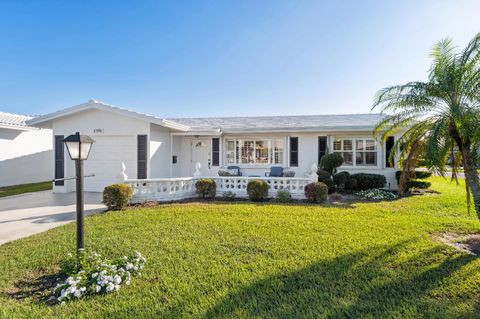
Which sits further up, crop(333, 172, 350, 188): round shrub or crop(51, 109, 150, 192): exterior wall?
crop(51, 109, 150, 192): exterior wall

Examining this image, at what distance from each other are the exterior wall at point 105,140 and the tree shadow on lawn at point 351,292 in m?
9.75

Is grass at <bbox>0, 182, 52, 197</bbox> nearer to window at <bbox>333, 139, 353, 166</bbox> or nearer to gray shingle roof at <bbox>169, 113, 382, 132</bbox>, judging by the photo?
gray shingle roof at <bbox>169, 113, 382, 132</bbox>

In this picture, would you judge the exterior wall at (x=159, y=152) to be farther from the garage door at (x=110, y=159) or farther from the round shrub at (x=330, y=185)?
the round shrub at (x=330, y=185)

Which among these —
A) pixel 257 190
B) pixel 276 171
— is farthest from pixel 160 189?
pixel 276 171

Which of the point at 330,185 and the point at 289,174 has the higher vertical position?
the point at 289,174

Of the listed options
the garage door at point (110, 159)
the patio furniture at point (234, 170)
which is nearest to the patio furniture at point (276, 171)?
the patio furniture at point (234, 170)

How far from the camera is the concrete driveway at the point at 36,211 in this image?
672 centimetres

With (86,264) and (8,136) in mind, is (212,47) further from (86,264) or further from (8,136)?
(8,136)

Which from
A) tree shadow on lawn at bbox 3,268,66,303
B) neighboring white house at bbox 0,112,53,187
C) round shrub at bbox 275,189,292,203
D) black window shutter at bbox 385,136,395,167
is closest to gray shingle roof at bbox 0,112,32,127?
neighboring white house at bbox 0,112,53,187

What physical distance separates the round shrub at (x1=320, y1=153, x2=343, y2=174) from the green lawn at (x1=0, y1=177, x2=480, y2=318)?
16.4 feet

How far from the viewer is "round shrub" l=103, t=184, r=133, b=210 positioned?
862cm

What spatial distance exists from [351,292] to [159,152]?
36.4 ft

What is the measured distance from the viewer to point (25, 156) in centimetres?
1648

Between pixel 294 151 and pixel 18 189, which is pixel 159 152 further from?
pixel 18 189
